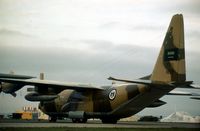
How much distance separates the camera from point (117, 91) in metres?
32.1

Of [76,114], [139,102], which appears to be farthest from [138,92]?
[76,114]

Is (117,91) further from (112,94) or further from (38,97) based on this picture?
(38,97)

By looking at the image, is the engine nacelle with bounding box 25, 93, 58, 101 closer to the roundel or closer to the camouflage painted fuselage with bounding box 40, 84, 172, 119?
the camouflage painted fuselage with bounding box 40, 84, 172, 119

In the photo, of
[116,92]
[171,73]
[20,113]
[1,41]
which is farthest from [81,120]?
[20,113]

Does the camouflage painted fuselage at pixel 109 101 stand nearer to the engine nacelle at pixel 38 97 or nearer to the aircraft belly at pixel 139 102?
the aircraft belly at pixel 139 102

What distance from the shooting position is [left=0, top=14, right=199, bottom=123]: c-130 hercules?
2878 cm

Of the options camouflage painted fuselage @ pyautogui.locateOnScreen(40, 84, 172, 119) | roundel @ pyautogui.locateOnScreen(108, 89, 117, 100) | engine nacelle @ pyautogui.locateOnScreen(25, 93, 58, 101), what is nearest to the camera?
camouflage painted fuselage @ pyautogui.locateOnScreen(40, 84, 172, 119)

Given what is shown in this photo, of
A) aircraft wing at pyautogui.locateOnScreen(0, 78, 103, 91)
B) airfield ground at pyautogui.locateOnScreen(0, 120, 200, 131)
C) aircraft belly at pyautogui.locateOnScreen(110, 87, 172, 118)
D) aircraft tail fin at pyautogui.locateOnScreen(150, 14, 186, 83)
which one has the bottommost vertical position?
airfield ground at pyautogui.locateOnScreen(0, 120, 200, 131)

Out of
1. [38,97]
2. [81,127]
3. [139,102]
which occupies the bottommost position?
[81,127]

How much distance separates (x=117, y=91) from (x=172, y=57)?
545 cm

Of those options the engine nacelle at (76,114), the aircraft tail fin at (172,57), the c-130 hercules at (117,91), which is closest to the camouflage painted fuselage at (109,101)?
the c-130 hercules at (117,91)

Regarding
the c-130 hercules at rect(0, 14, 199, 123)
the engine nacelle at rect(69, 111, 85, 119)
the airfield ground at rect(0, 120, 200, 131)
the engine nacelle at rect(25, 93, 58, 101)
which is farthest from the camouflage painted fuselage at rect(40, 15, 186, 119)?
the airfield ground at rect(0, 120, 200, 131)

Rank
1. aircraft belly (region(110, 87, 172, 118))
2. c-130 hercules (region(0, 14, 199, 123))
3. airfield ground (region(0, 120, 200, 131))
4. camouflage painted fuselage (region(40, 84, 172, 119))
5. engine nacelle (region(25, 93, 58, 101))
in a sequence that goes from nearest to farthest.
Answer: airfield ground (region(0, 120, 200, 131)) → c-130 hercules (region(0, 14, 199, 123)) → aircraft belly (region(110, 87, 172, 118)) → camouflage painted fuselage (region(40, 84, 172, 119)) → engine nacelle (region(25, 93, 58, 101))

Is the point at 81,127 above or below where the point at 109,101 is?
below
